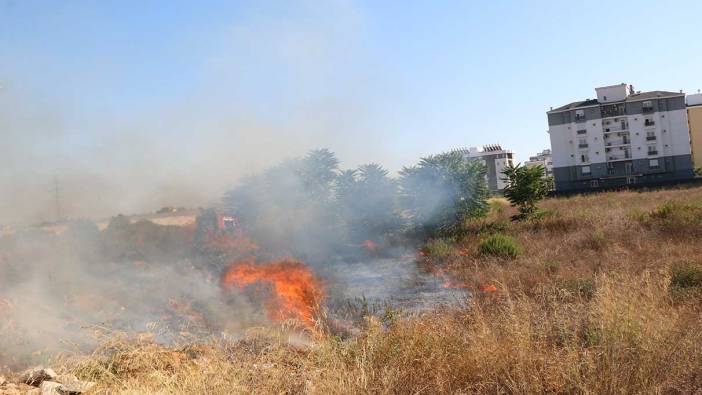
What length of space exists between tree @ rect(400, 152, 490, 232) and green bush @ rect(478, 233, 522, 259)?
476 cm

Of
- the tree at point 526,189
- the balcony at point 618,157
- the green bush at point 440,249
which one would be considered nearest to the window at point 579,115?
the balcony at point 618,157

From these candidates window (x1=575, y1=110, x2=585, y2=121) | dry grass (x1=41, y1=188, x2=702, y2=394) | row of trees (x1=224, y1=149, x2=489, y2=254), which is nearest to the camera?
dry grass (x1=41, y1=188, x2=702, y2=394)

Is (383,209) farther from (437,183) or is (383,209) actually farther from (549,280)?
(549,280)

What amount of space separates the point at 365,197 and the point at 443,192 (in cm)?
326

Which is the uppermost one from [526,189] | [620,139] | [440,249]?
[620,139]

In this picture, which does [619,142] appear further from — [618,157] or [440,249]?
[440,249]

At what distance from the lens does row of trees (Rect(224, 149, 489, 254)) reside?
18453 mm

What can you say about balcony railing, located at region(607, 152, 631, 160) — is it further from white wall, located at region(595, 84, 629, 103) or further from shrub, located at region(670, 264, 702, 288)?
shrub, located at region(670, 264, 702, 288)

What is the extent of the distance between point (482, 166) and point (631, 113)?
31175 mm

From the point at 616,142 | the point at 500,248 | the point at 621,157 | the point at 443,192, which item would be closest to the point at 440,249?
the point at 500,248

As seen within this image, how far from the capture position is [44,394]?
4.41m

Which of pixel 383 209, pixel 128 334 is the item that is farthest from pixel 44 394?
pixel 383 209

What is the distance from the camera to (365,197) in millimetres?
20344

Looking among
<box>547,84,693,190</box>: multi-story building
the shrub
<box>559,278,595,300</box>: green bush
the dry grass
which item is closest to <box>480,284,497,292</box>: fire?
<box>559,278,595,300</box>: green bush
